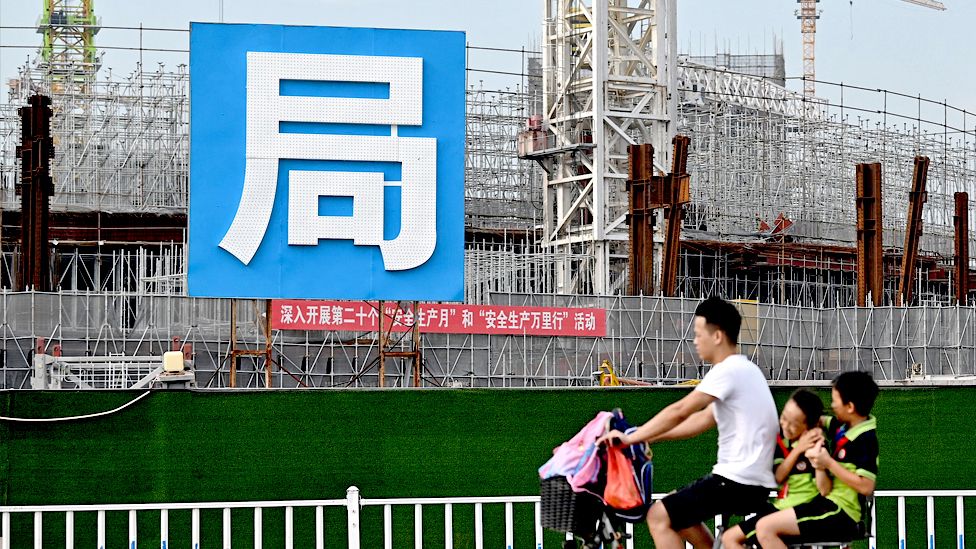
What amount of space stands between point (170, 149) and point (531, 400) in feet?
119

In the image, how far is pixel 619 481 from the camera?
21.2 feet

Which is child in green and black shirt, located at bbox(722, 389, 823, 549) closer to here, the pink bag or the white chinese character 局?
the pink bag

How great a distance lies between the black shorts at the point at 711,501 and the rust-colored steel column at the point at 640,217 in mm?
29234

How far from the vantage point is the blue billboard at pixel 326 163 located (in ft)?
48.9

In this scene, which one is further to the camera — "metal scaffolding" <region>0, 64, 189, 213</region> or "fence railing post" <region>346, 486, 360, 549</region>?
"metal scaffolding" <region>0, 64, 189, 213</region>

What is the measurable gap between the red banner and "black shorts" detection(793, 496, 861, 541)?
2326cm

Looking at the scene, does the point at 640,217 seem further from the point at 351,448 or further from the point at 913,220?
the point at 351,448

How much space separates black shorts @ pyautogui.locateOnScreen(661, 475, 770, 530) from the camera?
6.49 meters

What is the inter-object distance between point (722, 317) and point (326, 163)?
9.17m

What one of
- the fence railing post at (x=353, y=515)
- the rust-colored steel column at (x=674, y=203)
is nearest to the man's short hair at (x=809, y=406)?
the fence railing post at (x=353, y=515)

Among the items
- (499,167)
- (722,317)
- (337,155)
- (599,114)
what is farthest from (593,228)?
(722,317)

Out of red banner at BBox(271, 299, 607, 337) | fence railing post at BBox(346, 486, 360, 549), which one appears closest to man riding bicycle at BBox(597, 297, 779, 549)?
fence railing post at BBox(346, 486, 360, 549)

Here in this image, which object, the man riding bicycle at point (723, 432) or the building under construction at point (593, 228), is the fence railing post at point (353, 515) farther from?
the building under construction at point (593, 228)

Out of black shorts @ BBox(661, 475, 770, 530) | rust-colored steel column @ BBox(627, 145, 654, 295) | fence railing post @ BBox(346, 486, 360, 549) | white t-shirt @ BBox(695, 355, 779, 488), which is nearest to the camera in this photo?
white t-shirt @ BBox(695, 355, 779, 488)
